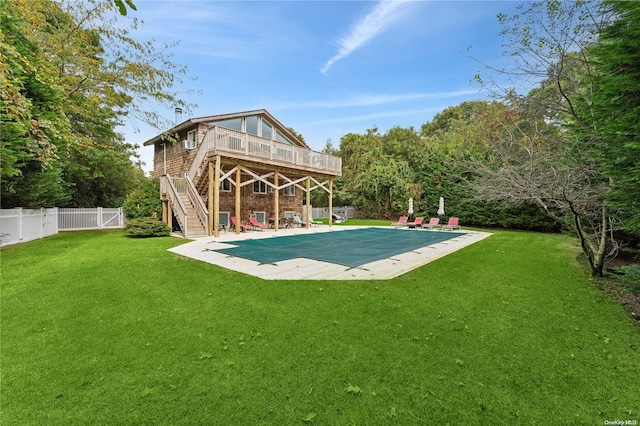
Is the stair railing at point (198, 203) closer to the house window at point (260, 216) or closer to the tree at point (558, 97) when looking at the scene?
the house window at point (260, 216)

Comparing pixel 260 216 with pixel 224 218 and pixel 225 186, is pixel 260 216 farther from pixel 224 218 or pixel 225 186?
pixel 225 186

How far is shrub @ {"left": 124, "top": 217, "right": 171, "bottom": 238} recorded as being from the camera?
1184 centimetres

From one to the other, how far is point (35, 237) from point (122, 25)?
9123 mm

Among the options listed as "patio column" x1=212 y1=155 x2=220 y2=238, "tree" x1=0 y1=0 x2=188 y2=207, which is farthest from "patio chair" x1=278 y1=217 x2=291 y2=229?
"tree" x1=0 y1=0 x2=188 y2=207

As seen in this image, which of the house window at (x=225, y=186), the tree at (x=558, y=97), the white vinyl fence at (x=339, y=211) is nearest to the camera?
the tree at (x=558, y=97)

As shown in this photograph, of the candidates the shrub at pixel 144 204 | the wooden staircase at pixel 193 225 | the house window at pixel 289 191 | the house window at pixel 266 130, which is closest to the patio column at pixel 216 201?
the wooden staircase at pixel 193 225

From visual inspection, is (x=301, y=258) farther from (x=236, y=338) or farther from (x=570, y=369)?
(x=570, y=369)

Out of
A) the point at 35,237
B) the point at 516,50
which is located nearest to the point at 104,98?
the point at 35,237

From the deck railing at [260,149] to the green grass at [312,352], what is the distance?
8395 millimetres

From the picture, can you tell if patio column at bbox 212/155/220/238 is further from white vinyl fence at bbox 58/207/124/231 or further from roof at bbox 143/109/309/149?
white vinyl fence at bbox 58/207/124/231

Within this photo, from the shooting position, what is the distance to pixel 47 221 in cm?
1265

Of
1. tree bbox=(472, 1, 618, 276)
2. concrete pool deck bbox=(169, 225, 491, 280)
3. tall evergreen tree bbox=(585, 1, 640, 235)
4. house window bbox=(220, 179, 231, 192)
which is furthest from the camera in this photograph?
house window bbox=(220, 179, 231, 192)

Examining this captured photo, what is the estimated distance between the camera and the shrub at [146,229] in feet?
38.9

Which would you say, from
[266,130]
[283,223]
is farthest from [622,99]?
[283,223]
